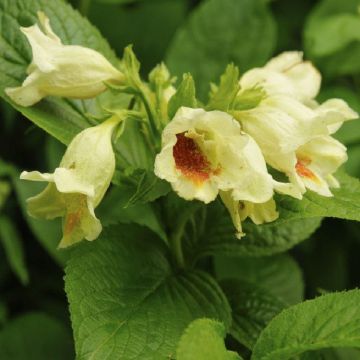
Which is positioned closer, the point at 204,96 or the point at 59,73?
the point at 59,73

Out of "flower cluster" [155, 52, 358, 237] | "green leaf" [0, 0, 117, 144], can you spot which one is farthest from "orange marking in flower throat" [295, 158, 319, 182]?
"green leaf" [0, 0, 117, 144]

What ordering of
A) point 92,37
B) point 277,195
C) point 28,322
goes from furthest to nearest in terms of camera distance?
point 28,322
point 92,37
point 277,195

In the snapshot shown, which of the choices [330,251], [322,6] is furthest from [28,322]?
[322,6]

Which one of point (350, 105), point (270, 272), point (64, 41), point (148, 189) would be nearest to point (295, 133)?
point (148, 189)

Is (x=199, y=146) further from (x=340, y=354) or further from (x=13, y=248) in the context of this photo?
(x=13, y=248)

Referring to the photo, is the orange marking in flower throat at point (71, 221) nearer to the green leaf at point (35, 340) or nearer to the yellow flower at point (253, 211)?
the yellow flower at point (253, 211)

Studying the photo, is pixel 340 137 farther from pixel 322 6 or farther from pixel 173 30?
pixel 173 30

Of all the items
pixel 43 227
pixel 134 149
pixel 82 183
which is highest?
pixel 82 183
